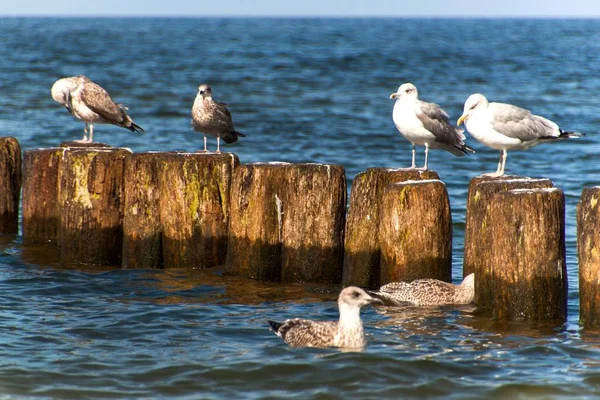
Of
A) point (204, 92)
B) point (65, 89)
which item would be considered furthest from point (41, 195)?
point (204, 92)

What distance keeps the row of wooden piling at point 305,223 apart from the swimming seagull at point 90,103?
1408mm

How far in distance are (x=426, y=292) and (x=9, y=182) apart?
561 centimetres

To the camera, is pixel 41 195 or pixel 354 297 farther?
pixel 41 195

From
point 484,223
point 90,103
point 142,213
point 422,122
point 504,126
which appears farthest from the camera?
point 90,103

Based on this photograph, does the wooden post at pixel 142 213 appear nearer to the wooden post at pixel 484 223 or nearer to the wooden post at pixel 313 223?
the wooden post at pixel 313 223

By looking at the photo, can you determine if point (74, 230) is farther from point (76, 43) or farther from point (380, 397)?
point (76, 43)

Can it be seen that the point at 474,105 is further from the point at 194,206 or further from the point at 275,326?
the point at 275,326

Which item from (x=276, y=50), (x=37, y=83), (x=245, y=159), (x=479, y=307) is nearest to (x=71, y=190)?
(x=479, y=307)

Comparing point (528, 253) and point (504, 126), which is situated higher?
point (504, 126)

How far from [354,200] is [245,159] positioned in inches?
416

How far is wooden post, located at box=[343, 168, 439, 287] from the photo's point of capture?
32.7 ft

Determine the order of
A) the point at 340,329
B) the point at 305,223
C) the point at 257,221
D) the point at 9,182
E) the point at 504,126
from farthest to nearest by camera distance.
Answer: the point at 9,182 < the point at 504,126 < the point at 257,221 < the point at 305,223 < the point at 340,329

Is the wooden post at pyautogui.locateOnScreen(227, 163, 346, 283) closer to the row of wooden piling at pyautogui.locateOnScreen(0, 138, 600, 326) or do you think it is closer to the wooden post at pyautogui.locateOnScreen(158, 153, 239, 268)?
the row of wooden piling at pyautogui.locateOnScreen(0, 138, 600, 326)

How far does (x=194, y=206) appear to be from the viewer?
10656 mm
